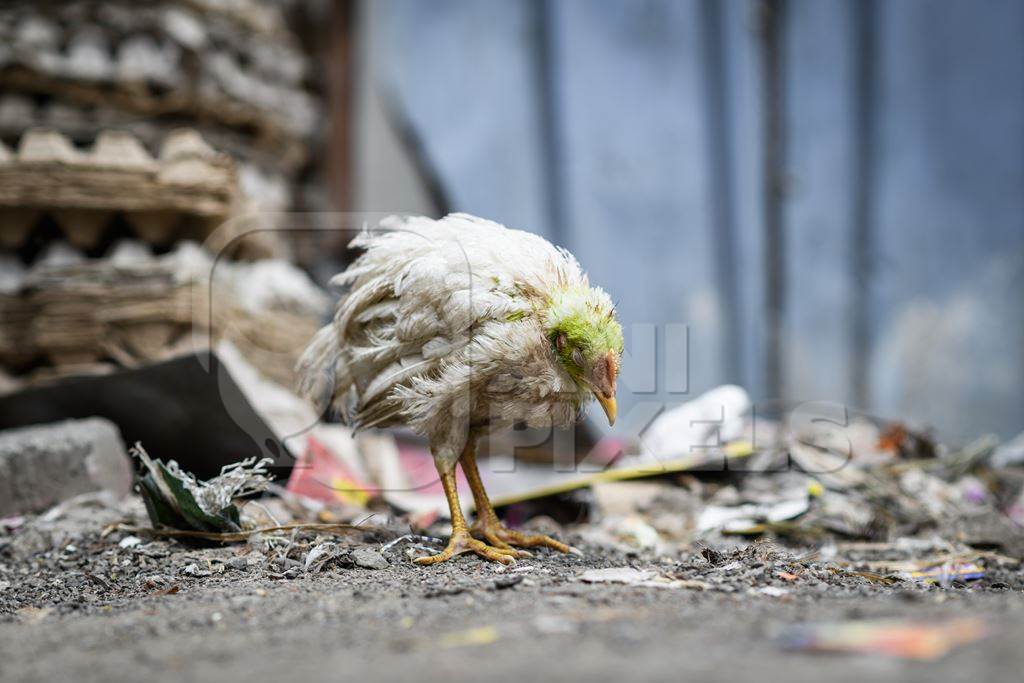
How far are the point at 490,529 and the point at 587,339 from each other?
71 cm

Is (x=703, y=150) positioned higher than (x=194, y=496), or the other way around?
(x=703, y=150)

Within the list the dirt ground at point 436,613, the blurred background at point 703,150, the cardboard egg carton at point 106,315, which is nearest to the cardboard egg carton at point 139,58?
the blurred background at point 703,150

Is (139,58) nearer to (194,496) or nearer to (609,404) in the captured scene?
(194,496)

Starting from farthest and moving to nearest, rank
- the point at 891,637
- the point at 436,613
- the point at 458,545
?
the point at 458,545, the point at 436,613, the point at 891,637

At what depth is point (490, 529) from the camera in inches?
105

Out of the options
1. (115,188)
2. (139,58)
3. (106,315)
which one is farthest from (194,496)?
(139,58)

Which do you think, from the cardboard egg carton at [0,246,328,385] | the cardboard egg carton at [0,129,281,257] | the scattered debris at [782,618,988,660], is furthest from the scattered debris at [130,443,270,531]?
the cardboard egg carton at [0,129,281,257]

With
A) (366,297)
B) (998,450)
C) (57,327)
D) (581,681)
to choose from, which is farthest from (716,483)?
(57,327)

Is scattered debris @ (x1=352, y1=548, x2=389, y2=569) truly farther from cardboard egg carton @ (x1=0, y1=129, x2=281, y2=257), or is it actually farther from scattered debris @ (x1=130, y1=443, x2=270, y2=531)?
cardboard egg carton @ (x1=0, y1=129, x2=281, y2=257)

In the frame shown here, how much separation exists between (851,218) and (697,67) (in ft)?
4.35

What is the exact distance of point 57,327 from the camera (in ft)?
13.0

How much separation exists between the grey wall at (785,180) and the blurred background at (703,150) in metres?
0.01

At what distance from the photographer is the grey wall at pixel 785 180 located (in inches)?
193

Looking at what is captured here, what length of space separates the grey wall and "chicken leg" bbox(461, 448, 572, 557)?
6.62 feet
